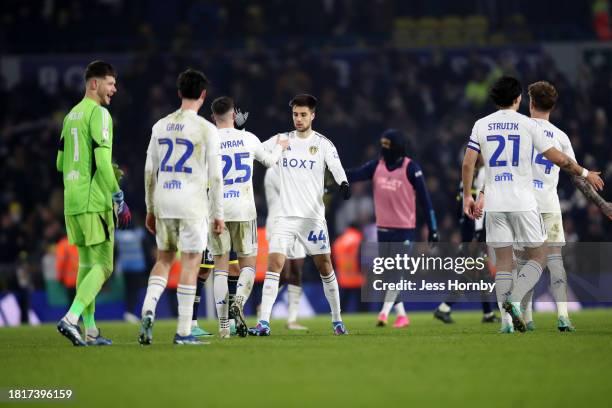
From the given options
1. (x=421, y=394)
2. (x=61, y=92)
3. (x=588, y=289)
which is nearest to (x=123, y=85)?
(x=61, y=92)

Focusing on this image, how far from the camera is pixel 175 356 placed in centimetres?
956

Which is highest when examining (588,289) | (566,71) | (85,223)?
(566,71)

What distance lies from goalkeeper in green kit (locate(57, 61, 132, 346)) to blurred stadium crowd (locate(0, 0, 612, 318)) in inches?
460

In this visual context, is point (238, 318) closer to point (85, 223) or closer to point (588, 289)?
point (85, 223)

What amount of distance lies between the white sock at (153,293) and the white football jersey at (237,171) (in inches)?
79.3

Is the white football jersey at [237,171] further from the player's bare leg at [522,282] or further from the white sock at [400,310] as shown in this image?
the white sock at [400,310]

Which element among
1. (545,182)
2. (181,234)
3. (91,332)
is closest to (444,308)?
(545,182)

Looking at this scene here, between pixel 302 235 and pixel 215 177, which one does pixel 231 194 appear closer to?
pixel 302 235

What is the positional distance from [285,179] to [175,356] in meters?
3.93

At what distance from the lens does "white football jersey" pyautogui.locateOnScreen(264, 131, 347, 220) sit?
1291 centimetres

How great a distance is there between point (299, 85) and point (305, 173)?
14.1 meters

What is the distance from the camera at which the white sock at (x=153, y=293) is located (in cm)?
1035

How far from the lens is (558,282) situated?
41.7 ft

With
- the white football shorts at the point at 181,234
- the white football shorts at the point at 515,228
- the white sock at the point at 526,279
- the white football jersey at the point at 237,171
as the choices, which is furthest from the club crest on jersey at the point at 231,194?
the white sock at the point at 526,279
